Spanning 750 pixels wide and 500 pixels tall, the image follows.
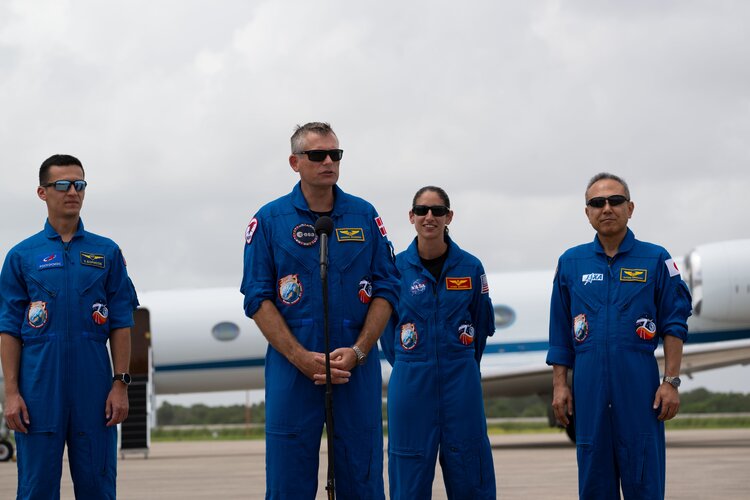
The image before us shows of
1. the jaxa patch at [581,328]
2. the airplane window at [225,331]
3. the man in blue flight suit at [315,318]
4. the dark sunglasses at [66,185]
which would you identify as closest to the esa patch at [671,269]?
the jaxa patch at [581,328]

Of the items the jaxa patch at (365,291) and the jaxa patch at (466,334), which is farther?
the jaxa patch at (466,334)

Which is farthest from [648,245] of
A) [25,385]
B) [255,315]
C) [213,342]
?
[213,342]

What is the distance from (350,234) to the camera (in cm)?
572

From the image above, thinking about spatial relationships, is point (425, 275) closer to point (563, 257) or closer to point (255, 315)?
point (563, 257)

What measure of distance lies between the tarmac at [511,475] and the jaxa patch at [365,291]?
5885 mm

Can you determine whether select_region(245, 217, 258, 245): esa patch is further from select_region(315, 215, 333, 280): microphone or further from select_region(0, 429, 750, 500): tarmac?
select_region(0, 429, 750, 500): tarmac

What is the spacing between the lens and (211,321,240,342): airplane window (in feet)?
76.9

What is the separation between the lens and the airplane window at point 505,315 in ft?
75.0

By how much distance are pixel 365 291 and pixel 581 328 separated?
1410mm

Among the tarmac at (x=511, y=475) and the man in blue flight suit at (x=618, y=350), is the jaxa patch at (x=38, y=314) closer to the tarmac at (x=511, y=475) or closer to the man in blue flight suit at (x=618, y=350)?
the man in blue flight suit at (x=618, y=350)

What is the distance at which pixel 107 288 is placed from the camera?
6.30 meters

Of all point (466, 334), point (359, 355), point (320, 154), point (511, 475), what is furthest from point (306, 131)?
point (511, 475)

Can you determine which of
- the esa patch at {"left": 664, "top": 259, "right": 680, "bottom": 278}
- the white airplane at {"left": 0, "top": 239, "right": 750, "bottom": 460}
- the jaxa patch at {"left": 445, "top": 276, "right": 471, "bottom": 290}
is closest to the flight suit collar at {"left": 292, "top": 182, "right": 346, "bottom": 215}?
the jaxa patch at {"left": 445, "top": 276, "right": 471, "bottom": 290}

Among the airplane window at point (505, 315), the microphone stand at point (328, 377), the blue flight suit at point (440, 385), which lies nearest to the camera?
the microphone stand at point (328, 377)
